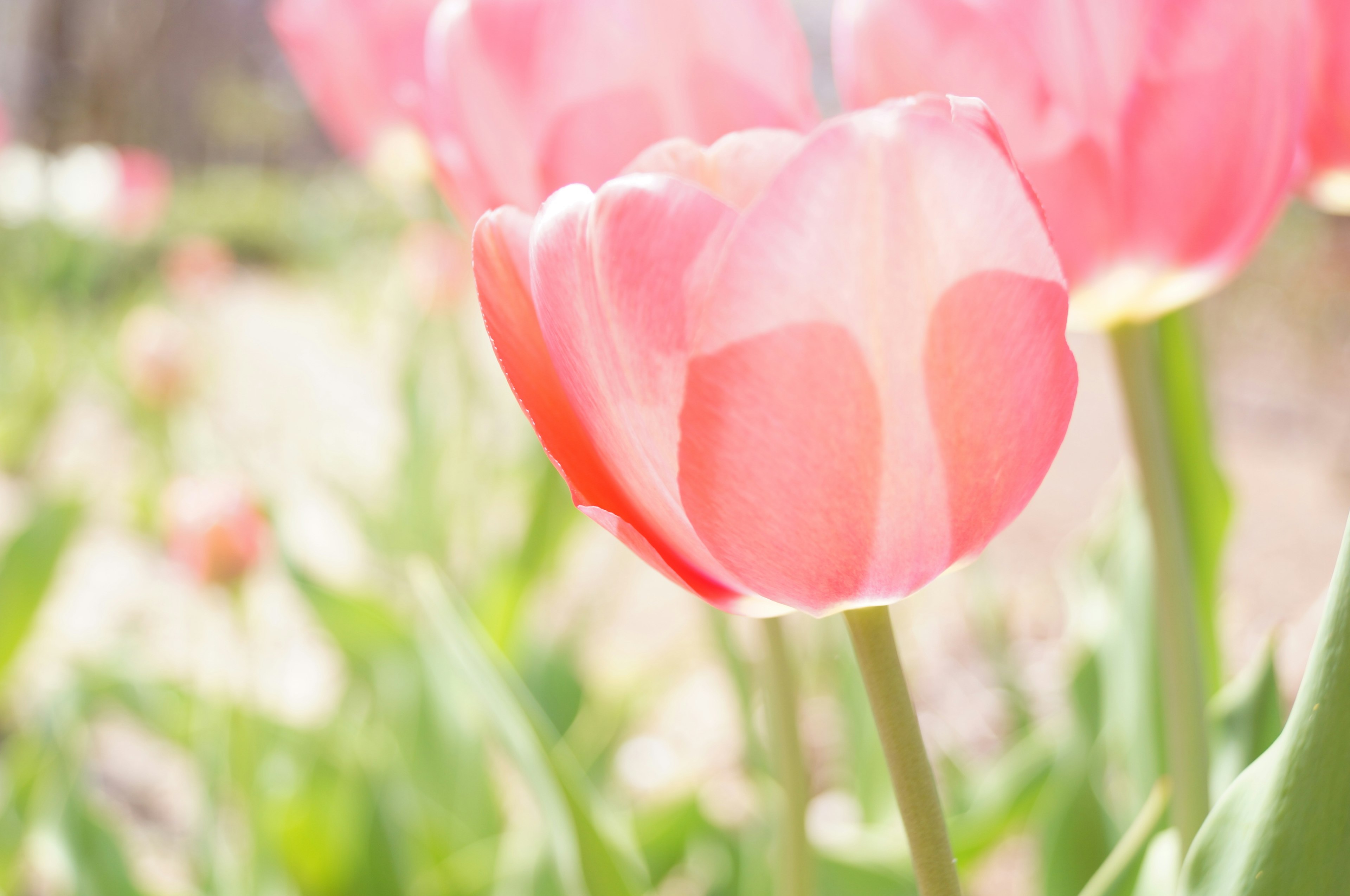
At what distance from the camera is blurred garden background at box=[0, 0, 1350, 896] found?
52 cm

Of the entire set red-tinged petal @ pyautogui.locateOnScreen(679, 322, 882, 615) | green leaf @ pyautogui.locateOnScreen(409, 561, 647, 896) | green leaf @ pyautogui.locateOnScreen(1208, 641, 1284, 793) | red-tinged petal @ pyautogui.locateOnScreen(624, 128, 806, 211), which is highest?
red-tinged petal @ pyautogui.locateOnScreen(624, 128, 806, 211)

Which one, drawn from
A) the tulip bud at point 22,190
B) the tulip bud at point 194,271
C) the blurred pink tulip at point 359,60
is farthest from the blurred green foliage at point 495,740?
the tulip bud at point 22,190

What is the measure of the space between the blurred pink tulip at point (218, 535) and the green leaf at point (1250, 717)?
0.54 meters

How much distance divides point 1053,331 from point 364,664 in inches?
32.3

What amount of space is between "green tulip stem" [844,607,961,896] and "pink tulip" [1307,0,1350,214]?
0.62 feet

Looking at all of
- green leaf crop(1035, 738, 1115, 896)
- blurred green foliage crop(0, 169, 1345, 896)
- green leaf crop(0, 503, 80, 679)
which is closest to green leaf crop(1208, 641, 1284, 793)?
blurred green foliage crop(0, 169, 1345, 896)

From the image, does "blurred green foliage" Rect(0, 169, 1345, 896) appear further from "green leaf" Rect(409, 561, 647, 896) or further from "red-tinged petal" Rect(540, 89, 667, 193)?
"red-tinged petal" Rect(540, 89, 667, 193)

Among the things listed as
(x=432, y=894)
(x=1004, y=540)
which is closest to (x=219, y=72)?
(x=1004, y=540)

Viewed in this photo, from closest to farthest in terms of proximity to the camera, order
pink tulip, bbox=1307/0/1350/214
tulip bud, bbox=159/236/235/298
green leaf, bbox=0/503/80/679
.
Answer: pink tulip, bbox=1307/0/1350/214 < green leaf, bbox=0/503/80/679 < tulip bud, bbox=159/236/235/298

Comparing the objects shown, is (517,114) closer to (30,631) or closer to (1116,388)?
(1116,388)

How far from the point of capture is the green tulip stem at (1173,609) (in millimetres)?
250

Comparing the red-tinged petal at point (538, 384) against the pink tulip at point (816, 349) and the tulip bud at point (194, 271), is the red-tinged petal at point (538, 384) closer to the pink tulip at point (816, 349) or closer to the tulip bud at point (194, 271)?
the pink tulip at point (816, 349)

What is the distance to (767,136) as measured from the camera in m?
0.17

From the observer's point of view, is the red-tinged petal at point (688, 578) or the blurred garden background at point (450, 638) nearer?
the red-tinged petal at point (688, 578)
